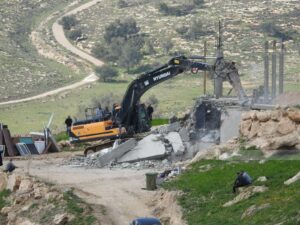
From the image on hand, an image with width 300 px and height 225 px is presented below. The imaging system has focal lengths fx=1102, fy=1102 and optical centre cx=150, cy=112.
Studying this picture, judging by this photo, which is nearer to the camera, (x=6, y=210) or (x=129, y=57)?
(x=6, y=210)

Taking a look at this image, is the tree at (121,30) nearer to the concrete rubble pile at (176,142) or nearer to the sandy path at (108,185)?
the concrete rubble pile at (176,142)

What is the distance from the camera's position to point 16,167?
46.6 m

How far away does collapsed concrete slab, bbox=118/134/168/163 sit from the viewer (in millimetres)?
46250

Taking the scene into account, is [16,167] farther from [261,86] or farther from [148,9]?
[148,9]

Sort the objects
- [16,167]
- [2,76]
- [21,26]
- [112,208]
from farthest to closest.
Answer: [21,26] < [2,76] < [16,167] < [112,208]

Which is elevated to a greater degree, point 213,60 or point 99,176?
point 213,60

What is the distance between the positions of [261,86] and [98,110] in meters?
7.94

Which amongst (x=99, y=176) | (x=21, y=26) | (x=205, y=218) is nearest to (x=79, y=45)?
(x=21, y=26)

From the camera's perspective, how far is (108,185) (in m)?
41.0

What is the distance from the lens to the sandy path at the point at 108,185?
120 feet

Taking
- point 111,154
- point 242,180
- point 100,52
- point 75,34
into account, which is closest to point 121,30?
point 100,52

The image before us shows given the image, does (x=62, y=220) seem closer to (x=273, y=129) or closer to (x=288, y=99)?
(x=273, y=129)

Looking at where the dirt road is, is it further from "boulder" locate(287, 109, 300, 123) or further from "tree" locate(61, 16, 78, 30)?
"boulder" locate(287, 109, 300, 123)

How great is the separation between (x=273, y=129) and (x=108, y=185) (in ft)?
21.3
